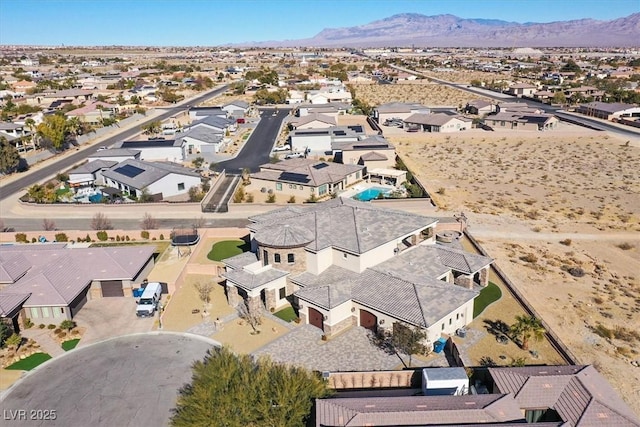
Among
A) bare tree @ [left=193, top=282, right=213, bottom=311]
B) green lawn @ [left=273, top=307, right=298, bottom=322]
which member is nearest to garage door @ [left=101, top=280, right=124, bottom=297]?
bare tree @ [left=193, top=282, right=213, bottom=311]


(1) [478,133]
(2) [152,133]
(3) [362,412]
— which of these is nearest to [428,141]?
(1) [478,133]

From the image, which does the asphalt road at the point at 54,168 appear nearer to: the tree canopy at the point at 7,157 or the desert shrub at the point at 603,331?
the tree canopy at the point at 7,157

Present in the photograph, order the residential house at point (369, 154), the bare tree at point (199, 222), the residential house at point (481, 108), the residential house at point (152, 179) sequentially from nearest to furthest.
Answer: the bare tree at point (199, 222) < the residential house at point (152, 179) < the residential house at point (369, 154) < the residential house at point (481, 108)

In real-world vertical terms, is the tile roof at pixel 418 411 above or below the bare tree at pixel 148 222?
above

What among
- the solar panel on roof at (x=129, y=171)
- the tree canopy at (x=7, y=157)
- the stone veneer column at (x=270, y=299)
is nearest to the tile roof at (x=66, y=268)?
the stone veneer column at (x=270, y=299)

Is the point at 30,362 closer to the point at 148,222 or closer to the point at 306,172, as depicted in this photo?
the point at 148,222

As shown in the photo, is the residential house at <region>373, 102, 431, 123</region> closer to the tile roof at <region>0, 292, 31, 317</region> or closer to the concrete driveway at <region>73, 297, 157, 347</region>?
the concrete driveway at <region>73, 297, 157, 347</region>
